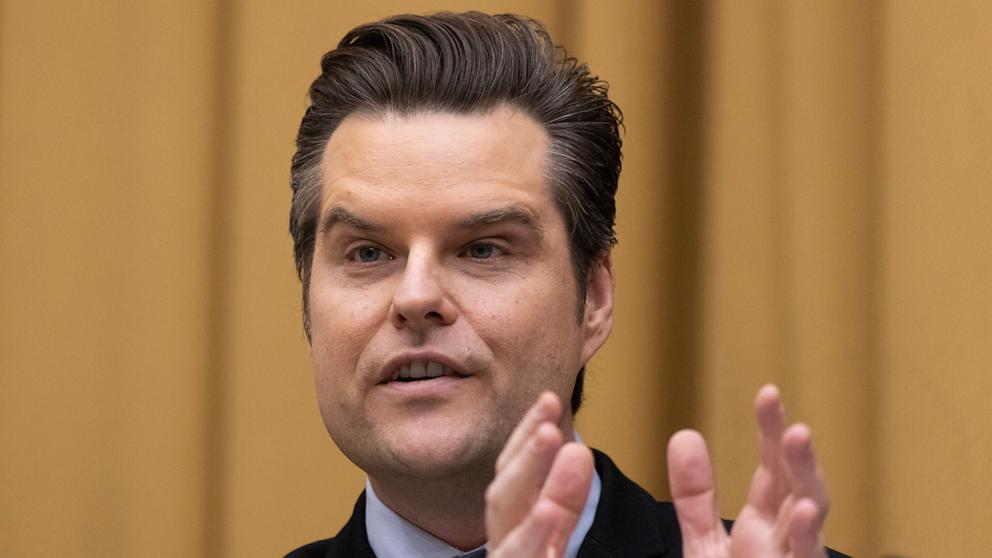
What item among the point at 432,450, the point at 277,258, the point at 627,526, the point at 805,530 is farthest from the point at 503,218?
the point at 277,258

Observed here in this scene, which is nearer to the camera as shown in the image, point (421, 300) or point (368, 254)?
point (421, 300)

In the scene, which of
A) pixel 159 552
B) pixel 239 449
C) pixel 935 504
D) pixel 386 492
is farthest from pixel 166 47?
pixel 935 504

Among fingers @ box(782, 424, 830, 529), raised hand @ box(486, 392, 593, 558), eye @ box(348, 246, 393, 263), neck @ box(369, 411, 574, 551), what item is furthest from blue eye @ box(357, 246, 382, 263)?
fingers @ box(782, 424, 830, 529)

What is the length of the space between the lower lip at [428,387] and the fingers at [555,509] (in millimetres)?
350

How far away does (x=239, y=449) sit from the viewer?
7.02 feet

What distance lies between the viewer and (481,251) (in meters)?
1.54

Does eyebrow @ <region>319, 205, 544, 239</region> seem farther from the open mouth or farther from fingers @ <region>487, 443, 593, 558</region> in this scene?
fingers @ <region>487, 443, 593, 558</region>

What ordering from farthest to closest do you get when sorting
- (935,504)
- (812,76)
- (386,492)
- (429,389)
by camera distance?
(812,76)
(935,504)
(386,492)
(429,389)

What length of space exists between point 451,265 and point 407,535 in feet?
0.98

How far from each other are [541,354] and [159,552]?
0.89 meters

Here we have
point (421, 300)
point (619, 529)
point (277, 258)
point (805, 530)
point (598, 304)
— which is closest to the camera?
point (805, 530)

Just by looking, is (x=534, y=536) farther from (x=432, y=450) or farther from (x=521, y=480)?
(x=432, y=450)

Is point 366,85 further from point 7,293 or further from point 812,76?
point 7,293

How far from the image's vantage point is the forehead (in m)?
1.51
